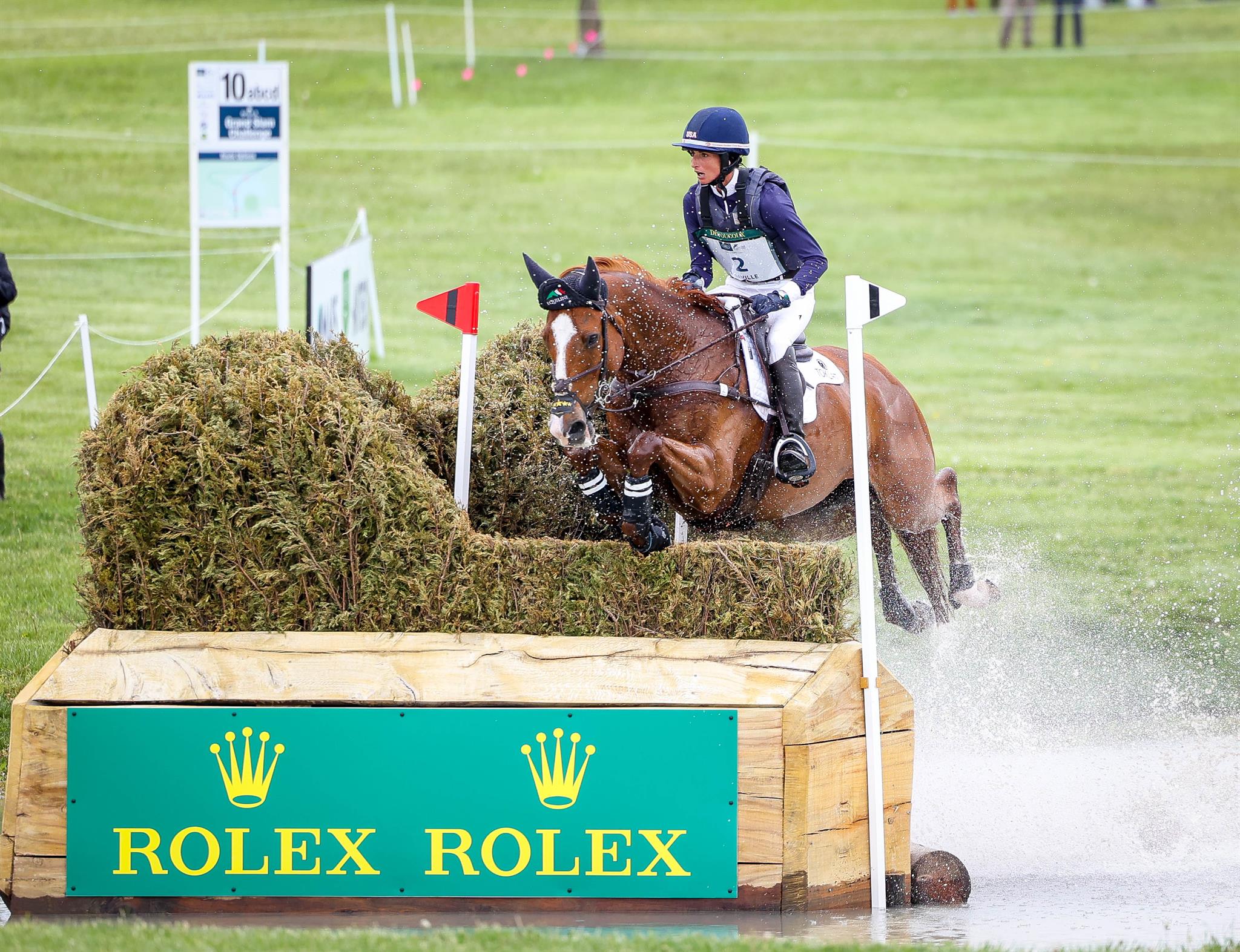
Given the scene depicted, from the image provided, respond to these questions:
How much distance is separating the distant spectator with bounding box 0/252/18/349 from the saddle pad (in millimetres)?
5064

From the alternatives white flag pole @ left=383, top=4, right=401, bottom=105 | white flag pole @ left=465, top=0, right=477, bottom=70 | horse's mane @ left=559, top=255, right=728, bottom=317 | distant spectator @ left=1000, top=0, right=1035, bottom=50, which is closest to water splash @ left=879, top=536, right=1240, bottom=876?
horse's mane @ left=559, top=255, right=728, bottom=317

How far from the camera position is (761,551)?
206 inches

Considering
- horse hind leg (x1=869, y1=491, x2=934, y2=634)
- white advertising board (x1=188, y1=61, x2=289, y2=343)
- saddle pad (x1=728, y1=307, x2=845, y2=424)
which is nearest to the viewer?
saddle pad (x1=728, y1=307, x2=845, y2=424)

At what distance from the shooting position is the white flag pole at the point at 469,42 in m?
29.5

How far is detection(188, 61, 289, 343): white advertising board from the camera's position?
12102 mm

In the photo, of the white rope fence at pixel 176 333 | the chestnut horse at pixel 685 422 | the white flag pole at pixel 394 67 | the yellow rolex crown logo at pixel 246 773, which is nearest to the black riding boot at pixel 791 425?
the chestnut horse at pixel 685 422

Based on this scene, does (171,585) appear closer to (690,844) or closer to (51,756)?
(51,756)

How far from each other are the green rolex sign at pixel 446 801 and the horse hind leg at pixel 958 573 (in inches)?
112

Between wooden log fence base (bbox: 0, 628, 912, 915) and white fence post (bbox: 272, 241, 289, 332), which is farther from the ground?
white fence post (bbox: 272, 241, 289, 332)

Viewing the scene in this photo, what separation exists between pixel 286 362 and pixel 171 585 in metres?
0.88

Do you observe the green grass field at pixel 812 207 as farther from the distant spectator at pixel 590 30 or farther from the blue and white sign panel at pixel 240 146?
the blue and white sign panel at pixel 240 146

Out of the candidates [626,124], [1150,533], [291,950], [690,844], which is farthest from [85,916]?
[626,124]

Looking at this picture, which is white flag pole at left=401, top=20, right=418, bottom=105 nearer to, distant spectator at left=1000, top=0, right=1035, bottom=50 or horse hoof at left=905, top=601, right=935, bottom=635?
distant spectator at left=1000, top=0, right=1035, bottom=50

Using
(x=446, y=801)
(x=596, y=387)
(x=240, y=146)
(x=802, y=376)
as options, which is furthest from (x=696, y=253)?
(x=240, y=146)
